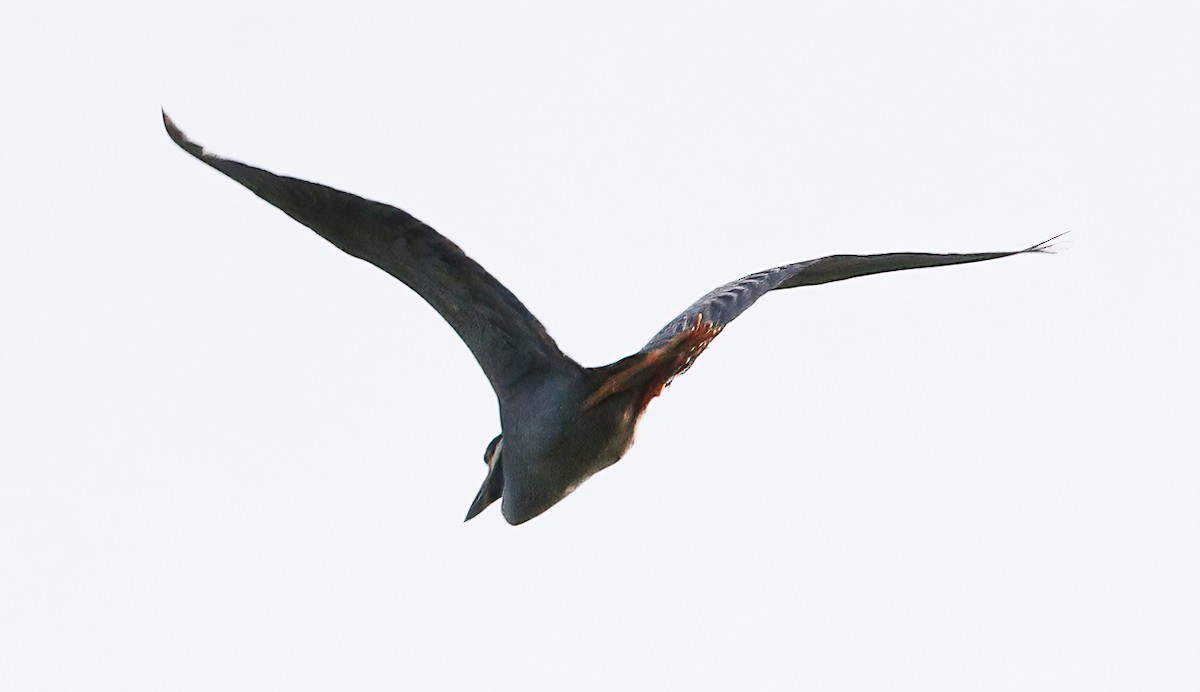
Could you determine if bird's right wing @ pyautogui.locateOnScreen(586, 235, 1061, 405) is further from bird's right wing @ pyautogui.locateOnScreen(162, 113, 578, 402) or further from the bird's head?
the bird's head

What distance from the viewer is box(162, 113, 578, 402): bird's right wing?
6852 mm

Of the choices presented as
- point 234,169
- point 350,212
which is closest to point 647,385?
point 350,212

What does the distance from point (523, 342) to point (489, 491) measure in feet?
4.51

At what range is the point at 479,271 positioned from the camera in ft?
23.7

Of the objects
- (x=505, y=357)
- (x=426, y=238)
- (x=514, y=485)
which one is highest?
(x=426, y=238)

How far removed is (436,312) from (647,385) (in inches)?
46.6

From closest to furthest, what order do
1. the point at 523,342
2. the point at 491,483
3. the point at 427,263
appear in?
the point at 427,263, the point at 523,342, the point at 491,483

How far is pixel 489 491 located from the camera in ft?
28.2

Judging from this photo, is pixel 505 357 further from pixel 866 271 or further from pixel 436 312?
pixel 866 271

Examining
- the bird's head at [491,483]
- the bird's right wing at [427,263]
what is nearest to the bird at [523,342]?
the bird's right wing at [427,263]

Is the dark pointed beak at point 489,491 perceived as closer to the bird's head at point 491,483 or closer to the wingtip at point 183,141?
the bird's head at point 491,483

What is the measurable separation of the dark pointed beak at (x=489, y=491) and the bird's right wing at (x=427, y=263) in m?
0.84

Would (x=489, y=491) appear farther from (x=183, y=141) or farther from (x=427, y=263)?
(x=183, y=141)

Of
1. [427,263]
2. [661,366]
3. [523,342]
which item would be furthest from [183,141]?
[661,366]
